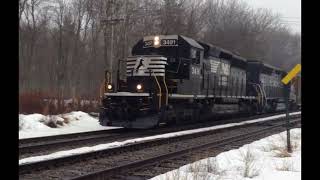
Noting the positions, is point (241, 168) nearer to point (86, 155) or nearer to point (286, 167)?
point (286, 167)

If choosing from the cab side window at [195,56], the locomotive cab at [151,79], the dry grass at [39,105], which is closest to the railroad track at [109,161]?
the locomotive cab at [151,79]

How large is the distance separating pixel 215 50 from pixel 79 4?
84.1 feet

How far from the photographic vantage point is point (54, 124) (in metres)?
16.8

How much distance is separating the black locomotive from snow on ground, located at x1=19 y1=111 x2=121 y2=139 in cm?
240

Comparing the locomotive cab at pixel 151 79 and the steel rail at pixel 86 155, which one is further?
the locomotive cab at pixel 151 79

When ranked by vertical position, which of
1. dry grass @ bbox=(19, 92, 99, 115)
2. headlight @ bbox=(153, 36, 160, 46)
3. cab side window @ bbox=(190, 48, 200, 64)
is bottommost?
dry grass @ bbox=(19, 92, 99, 115)

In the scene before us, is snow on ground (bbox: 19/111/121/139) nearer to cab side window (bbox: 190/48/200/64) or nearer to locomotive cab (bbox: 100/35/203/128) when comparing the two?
locomotive cab (bbox: 100/35/203/128)

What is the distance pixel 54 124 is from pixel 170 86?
487 cm

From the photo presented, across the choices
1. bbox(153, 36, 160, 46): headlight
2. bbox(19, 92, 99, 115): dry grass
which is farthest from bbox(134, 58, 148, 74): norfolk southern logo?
bbox(19, 92, 99, 115): dry grass

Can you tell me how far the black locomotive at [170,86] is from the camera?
47.0 ft

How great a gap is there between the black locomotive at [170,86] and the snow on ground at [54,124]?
2.40 meters

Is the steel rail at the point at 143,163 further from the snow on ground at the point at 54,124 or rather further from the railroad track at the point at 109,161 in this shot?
the snow on ground at the point at 54,124

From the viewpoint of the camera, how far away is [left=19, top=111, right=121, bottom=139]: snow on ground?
597 inches

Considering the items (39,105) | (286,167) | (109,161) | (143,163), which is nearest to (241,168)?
(286,167)
